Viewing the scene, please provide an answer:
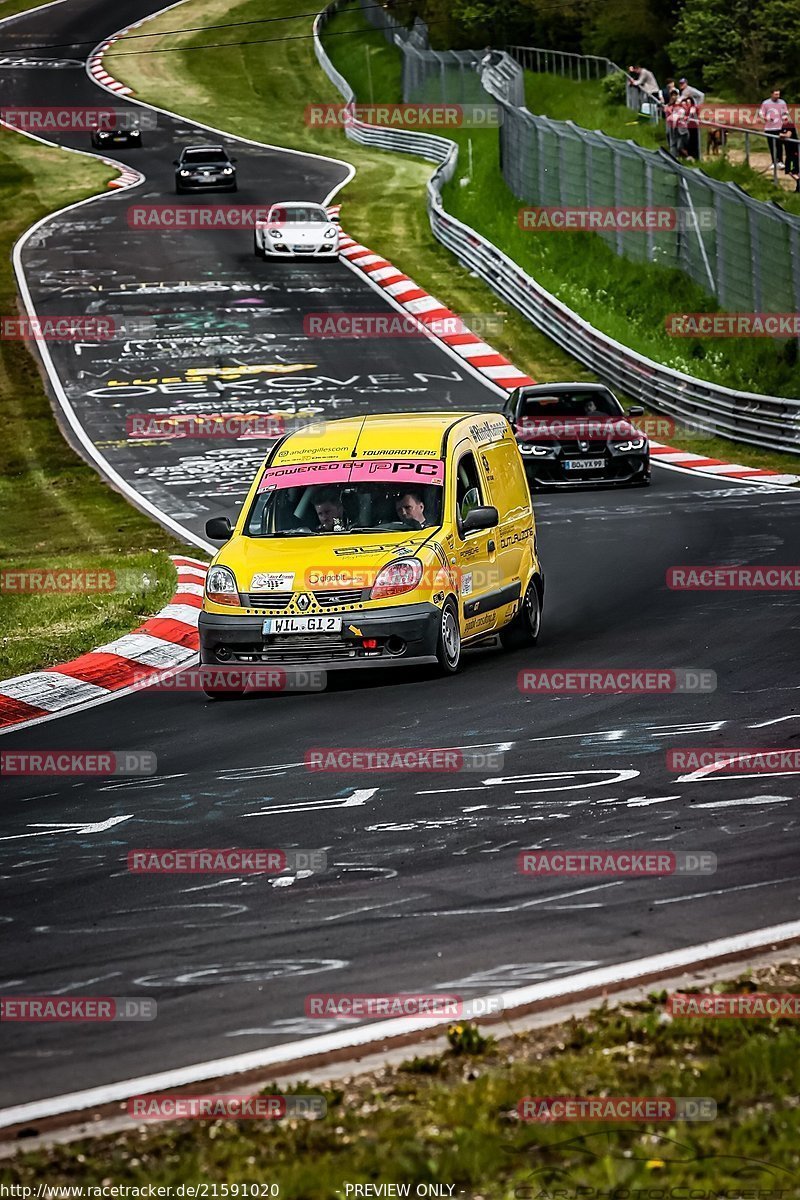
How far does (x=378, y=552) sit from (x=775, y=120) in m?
22.3

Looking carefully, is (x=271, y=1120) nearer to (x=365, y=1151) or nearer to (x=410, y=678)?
(x=365, y=1151)

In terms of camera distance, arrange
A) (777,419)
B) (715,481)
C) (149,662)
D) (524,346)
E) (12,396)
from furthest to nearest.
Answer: (524,346) → (12,396) → (777,419) → (715,481) → (149,662)

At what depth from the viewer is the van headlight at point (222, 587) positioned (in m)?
13.2

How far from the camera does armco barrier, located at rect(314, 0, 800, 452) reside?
27.2 meters

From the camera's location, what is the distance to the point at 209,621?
1313 centimetres

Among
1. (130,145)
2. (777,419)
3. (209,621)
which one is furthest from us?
(130,145)

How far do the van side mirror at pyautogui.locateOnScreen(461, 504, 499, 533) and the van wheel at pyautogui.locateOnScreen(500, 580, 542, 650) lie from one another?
1189 millimetres

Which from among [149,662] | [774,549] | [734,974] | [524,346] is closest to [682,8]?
[524,346]

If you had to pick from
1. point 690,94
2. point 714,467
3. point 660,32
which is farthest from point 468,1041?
point 660,32

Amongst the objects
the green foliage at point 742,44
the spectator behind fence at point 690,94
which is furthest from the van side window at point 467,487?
the green foliage at point 742,44

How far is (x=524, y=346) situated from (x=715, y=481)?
11402 mm

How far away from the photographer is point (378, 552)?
13227mm

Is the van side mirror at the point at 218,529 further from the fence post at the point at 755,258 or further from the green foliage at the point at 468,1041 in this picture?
the fence post at the point at 755,258

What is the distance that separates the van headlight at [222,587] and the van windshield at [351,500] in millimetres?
634
